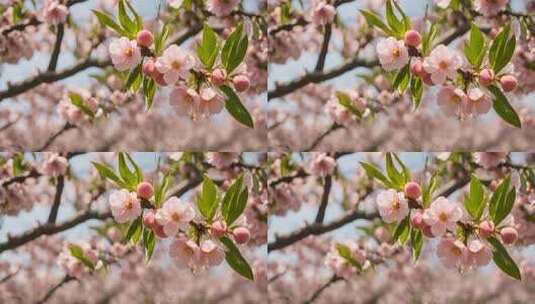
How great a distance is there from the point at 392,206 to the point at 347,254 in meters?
0.20

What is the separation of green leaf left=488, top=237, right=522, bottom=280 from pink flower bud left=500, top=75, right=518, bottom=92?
1.41 ft

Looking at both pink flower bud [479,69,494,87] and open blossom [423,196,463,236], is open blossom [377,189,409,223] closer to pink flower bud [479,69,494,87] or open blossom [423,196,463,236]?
open blossom [423,196,463,236]

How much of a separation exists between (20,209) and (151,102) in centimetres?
50

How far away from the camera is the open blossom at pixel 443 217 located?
271cm

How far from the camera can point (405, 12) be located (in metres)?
2.77

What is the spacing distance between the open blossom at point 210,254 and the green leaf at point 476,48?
0.91 meters

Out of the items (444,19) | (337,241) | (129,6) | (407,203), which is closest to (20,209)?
(129,6)

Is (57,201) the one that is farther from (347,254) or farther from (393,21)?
(393,21)

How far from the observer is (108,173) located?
9.09 ft

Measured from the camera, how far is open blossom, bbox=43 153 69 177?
110 inches

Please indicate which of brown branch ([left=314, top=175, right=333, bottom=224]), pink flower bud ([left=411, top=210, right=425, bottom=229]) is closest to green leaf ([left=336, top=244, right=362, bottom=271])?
brown branch ([left=314, top=175, right=333, bottom=224])

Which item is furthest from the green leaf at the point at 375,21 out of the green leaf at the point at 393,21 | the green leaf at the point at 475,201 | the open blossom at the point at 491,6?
the green leaf at the point at 475,201

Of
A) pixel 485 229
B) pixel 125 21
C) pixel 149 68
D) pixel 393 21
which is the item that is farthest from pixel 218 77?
pixel 485 229

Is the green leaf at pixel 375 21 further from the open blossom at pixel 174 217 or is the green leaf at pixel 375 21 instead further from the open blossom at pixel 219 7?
the open blossom at pixel 174 217
